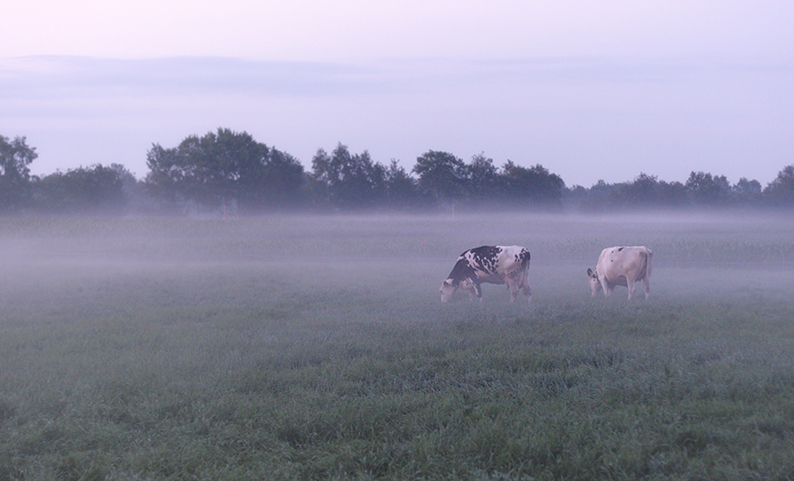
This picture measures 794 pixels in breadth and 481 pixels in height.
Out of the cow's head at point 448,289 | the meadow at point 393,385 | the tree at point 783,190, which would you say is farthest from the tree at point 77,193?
the tree at point 783,190

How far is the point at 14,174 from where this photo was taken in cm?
6412

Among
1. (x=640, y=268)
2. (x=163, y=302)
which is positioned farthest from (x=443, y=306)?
(x=163, y=302)

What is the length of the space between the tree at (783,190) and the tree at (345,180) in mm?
41586

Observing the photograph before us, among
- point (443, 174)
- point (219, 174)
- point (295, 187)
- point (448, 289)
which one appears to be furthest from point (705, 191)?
point (448, 289)

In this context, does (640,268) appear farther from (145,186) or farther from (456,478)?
(145,186)

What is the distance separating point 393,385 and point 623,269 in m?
10.7

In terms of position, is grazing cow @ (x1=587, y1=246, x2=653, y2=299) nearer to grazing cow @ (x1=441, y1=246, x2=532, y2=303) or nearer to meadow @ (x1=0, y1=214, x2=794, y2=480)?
meadow @ (x1=0, y1=214, x2=794, y2=480)

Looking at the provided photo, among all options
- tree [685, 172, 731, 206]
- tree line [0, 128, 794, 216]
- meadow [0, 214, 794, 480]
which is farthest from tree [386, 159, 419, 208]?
meadow [0, 214, 794, 480]

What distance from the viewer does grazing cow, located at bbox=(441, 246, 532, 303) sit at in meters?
16.5

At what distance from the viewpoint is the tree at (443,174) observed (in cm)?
7000

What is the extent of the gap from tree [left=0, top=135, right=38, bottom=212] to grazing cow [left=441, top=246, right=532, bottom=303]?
6318cm

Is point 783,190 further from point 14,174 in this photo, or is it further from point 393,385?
point 14,174

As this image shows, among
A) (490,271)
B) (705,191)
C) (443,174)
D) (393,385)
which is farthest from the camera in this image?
(443,174)

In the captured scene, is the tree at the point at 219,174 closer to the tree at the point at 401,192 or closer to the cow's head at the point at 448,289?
the tree at the point at 401,192
